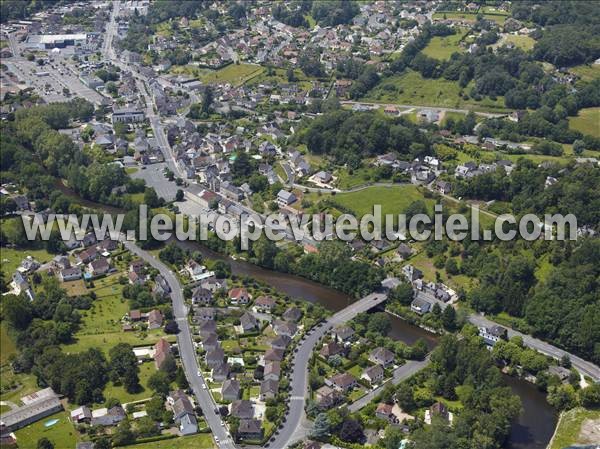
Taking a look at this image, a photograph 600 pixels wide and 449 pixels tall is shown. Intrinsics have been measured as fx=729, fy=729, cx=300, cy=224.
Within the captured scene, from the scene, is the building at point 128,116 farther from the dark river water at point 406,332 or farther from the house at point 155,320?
the house at point 155,320

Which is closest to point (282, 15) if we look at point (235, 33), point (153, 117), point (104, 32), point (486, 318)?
point (235, 33)

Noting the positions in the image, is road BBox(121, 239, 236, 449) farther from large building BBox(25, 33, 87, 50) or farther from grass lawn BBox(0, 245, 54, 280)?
large building BBox(25, 33, 87, 50)

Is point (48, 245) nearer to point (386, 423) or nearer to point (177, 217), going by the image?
point (177, 217)

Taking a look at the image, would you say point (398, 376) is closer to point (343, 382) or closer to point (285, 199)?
point (343, 382)

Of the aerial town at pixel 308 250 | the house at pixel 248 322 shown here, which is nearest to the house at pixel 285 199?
the aerial town at pixel 308 250

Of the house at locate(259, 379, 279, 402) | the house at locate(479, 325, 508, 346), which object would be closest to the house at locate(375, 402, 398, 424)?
the house at locate(259, 379, 279, 402)

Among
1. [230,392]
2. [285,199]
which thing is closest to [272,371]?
[230,392]
